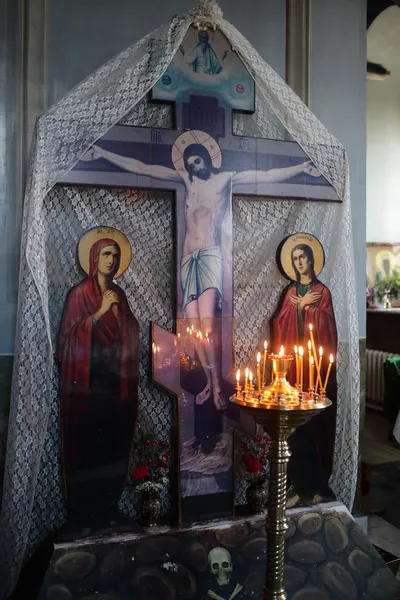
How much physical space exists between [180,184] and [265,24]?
1310 mm

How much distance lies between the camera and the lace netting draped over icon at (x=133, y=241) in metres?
3.10

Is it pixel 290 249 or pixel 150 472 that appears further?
pixel 290 249

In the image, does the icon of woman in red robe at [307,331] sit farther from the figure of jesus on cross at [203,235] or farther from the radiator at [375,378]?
the radiator at [375,378]

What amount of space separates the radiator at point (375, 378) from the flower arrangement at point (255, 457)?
134 inches

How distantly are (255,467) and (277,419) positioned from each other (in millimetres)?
1293

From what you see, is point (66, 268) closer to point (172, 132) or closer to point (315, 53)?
point (172, 132)

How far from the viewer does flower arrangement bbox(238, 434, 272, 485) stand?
11.6ft

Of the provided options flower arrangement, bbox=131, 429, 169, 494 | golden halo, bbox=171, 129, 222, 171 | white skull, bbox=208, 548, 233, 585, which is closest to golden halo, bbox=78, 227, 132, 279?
golden halo, bbox=171, 129, 222, 171

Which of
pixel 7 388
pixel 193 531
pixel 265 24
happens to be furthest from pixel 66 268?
pixel 265 24

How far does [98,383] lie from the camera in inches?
131

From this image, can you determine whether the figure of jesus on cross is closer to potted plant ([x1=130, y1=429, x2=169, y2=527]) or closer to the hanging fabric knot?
potted plant ([x1=130, y1=429, x2=169, y2=527])

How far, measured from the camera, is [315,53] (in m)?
4.05

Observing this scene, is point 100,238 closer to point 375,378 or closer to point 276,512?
point 276,512

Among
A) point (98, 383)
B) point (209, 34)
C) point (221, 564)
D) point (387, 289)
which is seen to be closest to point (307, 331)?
point (98, 383)
